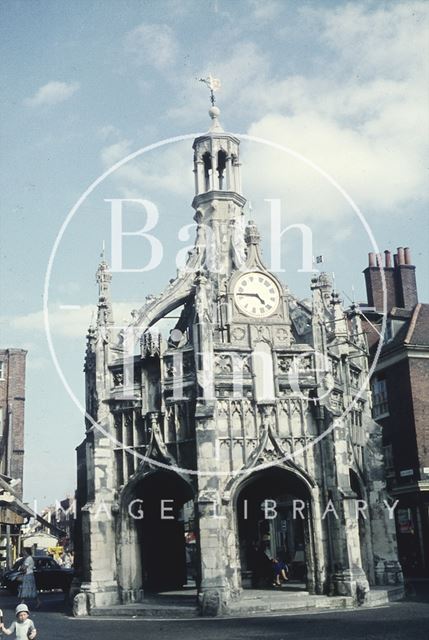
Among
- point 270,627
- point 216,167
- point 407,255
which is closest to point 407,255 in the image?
point 407,255

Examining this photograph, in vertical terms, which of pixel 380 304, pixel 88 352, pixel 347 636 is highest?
pixel 380 304

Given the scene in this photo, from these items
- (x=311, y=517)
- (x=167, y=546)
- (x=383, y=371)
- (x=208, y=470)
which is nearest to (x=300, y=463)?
(x=311, y=517)

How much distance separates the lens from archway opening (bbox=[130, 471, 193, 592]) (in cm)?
2420

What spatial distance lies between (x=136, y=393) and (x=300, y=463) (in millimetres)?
5883

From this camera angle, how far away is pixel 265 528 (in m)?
33.2

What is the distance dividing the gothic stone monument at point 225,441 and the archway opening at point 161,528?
0.09 metres

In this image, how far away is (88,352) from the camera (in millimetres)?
26594

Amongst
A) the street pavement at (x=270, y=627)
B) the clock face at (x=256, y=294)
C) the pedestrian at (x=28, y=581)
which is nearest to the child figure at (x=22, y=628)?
the street pavement at (x=270, y=627)

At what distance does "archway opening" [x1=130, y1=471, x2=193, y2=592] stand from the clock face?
20.9 feet

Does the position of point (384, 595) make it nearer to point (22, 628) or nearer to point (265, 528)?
point (265, 528)

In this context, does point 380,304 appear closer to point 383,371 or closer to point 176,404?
point 383,371

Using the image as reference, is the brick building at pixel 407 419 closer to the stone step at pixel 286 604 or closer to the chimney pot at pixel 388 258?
the chimney pot at pixel 388 258

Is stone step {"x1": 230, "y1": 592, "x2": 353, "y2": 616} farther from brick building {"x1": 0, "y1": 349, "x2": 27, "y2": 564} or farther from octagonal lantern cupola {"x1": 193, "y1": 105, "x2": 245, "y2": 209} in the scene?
brick building {"x1": 0, "y1": 349, "x2": 27, "y2": 564}

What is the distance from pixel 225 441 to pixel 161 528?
22.8ft
